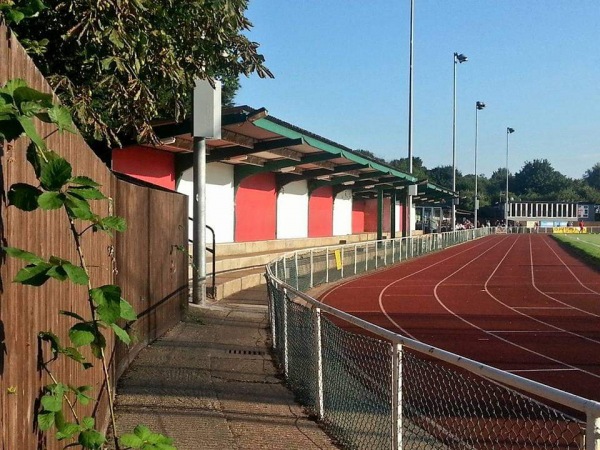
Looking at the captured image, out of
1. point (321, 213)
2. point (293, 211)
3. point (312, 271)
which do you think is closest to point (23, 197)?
point (312, 271)

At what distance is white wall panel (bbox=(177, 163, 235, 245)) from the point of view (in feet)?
87.8

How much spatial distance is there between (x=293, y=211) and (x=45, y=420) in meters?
34.6

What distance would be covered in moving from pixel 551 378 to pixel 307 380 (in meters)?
4.30

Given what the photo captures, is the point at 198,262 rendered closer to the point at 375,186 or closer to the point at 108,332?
the point at 108,332

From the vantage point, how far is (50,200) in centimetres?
256

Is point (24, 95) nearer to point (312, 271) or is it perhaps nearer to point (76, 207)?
point (76, 207)

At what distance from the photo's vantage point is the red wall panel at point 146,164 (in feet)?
65.8

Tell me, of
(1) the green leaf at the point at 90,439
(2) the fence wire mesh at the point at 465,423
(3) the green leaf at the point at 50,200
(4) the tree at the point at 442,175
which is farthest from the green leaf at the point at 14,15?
(4) the tree at the point at 442,175

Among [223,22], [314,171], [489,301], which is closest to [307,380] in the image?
[223,22]

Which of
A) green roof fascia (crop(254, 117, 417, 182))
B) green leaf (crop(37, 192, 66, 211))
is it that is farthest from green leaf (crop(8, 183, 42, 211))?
green roof fascia (crop(254, 117, 417, 182))

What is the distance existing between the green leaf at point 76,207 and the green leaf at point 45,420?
3.04 feet

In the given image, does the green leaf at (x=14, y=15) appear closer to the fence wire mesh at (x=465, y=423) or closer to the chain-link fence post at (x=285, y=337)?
the fence wire mesh at (x=465, y=423)

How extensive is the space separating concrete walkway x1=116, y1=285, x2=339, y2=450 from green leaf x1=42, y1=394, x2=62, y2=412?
2.40 m

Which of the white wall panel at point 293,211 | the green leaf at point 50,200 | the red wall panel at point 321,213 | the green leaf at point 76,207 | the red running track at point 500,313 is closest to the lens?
the green leaf at point 50,200
